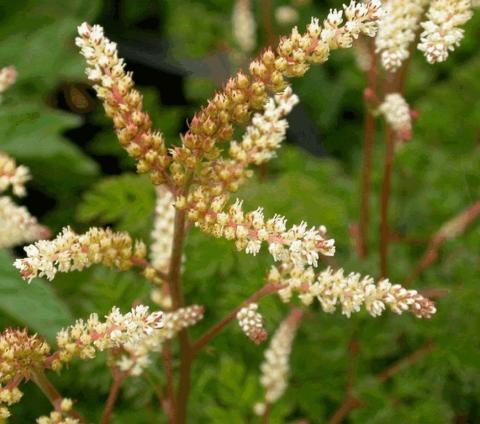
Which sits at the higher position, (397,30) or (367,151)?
(367,151)

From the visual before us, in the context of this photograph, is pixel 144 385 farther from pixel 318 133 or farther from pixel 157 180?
pixel 318 133

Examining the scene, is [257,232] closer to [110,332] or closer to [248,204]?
[110,332]

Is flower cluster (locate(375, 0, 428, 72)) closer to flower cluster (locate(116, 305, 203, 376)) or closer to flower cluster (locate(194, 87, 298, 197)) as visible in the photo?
flower cluster (locate(194, 87, 298, 197))

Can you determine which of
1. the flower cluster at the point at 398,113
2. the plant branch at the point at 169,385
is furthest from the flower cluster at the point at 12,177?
the flower cluster at the point at 398,113

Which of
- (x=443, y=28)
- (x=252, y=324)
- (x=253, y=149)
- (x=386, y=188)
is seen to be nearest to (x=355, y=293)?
(x=252, y=324)

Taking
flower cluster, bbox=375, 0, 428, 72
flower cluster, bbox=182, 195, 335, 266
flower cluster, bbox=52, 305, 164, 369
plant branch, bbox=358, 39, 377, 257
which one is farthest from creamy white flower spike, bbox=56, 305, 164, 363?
plant branch, bbox=358, 39, 377, 257

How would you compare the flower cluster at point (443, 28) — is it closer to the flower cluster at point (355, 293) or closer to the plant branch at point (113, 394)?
the flower cluster at point (355, 293)
